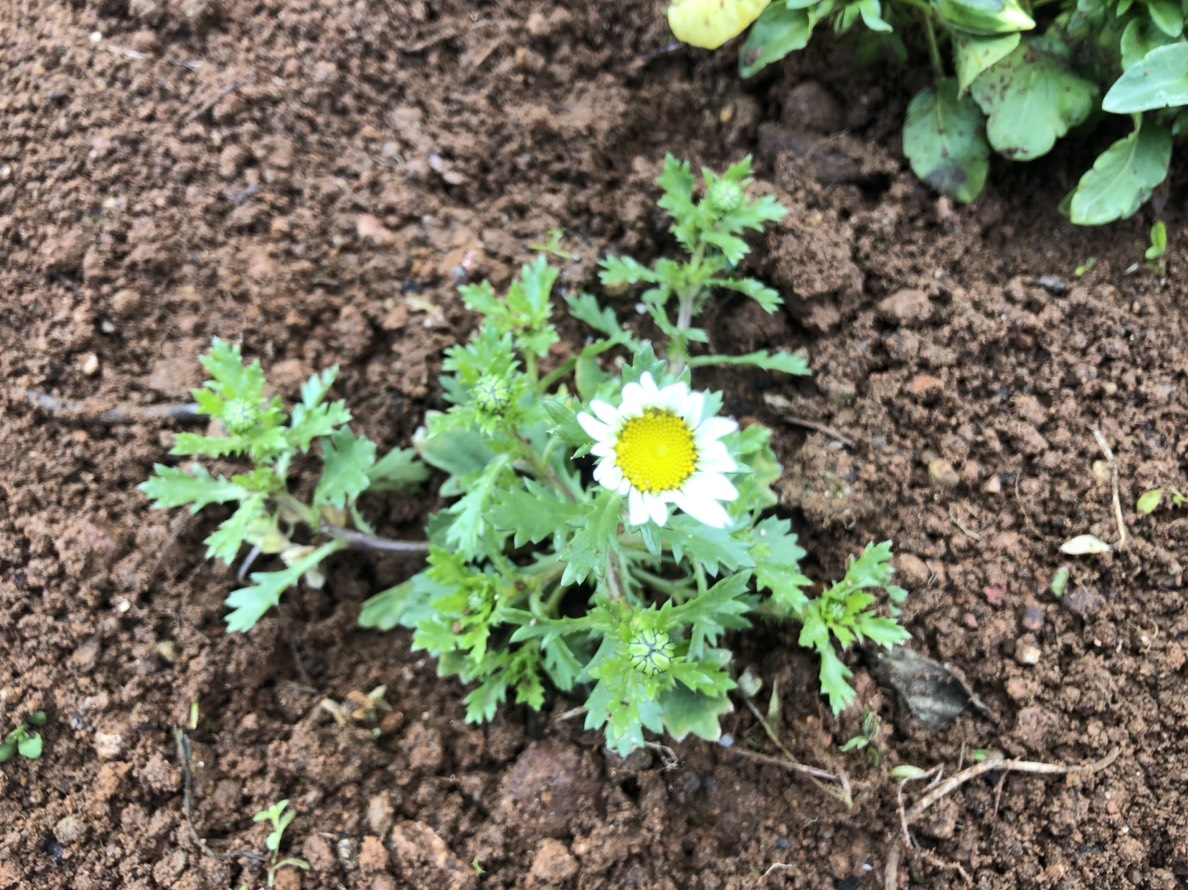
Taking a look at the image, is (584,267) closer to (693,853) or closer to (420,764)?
(420,764)

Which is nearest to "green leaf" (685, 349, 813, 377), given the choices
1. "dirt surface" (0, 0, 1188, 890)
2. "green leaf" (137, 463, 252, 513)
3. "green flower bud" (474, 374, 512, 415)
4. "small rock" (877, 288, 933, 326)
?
"dirt surface" (0, 0, 1188, 890)

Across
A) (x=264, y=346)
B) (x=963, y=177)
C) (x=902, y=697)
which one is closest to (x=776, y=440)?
(x=902, y=697)

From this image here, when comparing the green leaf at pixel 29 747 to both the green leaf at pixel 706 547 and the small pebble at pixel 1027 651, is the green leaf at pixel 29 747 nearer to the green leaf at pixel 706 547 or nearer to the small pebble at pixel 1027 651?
the green leaf at pixel 706 547

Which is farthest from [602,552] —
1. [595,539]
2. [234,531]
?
[234,531]

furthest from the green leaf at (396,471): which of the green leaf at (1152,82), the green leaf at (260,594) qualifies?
the green leaf at (1152,82)

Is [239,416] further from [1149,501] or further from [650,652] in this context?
[1149,501]
